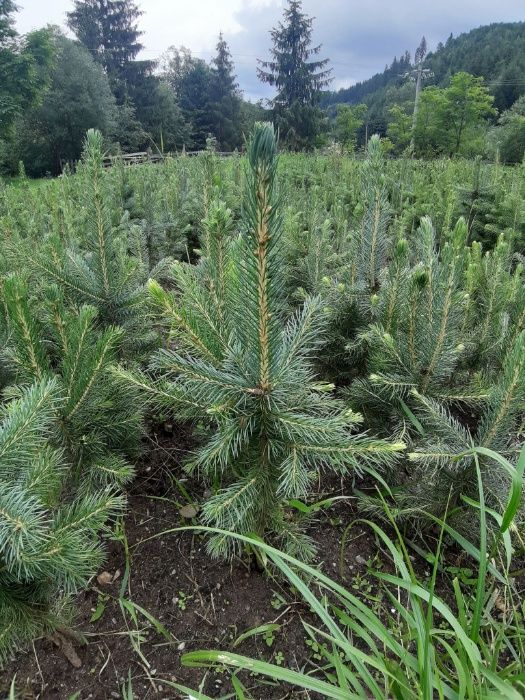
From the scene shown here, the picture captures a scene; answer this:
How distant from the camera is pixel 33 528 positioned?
0.84 meters

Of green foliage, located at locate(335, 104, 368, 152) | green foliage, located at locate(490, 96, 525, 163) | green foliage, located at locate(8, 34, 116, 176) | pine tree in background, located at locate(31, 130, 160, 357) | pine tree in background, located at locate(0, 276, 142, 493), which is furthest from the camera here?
green foliage, located at locate(335, 104, 368, 152)

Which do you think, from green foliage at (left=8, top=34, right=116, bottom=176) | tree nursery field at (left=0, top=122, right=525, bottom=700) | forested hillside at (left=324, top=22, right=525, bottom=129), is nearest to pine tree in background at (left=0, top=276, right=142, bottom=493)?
tree nursery field at (left=0, top=122, right=525, bottom=700)

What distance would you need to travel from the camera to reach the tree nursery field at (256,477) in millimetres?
924

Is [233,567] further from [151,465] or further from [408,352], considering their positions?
[408,352]

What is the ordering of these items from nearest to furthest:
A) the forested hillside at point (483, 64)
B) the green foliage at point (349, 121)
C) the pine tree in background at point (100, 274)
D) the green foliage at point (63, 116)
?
the pine tree in background at point (100, 274) < the green foliage at point (63, 116) < the green foliage at point (349, 121) < the forested hillside at point (483, 64)

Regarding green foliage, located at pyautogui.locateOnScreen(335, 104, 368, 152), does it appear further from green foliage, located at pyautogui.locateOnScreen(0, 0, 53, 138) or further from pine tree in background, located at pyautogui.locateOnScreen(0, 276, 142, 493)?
pine tree in background, located at pyautogui.locateOnScreen(0, 276, 142, 493)

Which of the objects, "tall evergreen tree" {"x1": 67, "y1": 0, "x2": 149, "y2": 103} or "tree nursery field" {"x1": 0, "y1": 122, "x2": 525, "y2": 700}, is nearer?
"tree nursery field" {"x1": 0, "y1": 122, "x2": 525, "y2": 700}

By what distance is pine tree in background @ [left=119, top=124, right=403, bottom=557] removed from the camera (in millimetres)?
941

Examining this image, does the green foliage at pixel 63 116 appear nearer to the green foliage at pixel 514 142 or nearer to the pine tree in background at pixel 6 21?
the pine tree in background at pixel 6 21

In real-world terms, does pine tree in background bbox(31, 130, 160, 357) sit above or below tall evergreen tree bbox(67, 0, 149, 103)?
below

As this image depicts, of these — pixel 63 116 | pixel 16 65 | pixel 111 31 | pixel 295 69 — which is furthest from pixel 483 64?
pixel 16 65

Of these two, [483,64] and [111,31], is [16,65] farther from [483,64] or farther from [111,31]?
[483,64]

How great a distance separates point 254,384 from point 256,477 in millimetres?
307

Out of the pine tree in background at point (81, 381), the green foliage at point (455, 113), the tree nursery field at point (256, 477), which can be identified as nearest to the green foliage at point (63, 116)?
the green foliage at point (455, 113)
